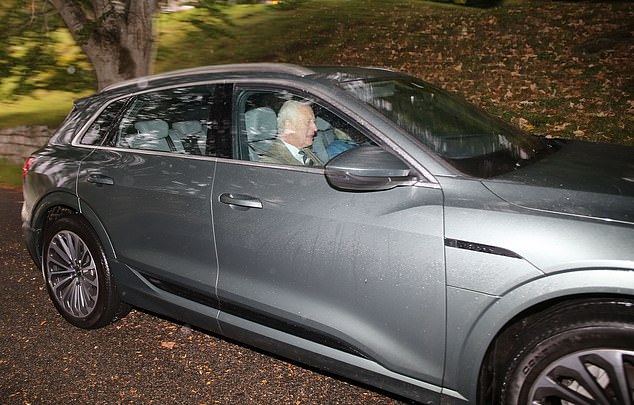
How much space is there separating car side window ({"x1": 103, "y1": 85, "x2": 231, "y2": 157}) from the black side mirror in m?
0.80

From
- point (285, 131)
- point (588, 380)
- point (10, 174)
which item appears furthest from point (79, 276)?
point (10, 174)

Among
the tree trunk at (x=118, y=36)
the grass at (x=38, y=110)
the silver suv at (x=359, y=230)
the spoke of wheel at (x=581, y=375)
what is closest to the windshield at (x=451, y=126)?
the silver suv at (x=359, y=230)

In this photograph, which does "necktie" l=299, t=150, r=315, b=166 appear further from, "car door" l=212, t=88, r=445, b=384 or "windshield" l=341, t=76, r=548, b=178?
"windshield" l=341, t=76, r=548, b=178

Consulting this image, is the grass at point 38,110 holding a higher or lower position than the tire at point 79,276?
higher

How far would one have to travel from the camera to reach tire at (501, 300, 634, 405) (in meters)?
2.32

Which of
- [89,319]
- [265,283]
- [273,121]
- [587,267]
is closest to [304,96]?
[273,121]

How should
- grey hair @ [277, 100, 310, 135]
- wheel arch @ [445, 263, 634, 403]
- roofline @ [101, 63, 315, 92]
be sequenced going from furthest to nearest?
1. roofline @ [101, 63, 315, 92]
2. grey hair @ [277, 100, 310, 135]
3. wheel arch @ [445, 263, 634, 403]

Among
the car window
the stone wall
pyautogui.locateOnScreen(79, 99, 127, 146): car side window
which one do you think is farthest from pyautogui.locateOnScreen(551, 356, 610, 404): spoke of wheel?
the stone wall

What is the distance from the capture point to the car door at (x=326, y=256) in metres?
2.72

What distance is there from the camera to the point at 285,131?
3381mm

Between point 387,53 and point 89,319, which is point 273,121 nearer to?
point 89,319

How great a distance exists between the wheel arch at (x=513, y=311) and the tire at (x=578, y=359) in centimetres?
6

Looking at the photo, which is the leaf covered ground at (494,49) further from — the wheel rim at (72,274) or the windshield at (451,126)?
the wheel rim at (72,274)

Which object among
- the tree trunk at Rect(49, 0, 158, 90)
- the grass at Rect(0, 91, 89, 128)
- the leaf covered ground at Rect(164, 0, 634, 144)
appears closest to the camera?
the tree trunk at Rect(49, 0, 158, 90)
